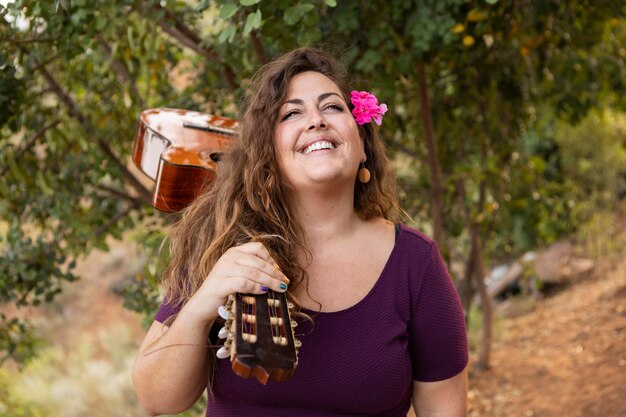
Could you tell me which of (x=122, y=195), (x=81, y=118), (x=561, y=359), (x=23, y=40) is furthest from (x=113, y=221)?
(x=561, y=359)

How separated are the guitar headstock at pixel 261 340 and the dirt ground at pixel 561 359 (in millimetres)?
3349

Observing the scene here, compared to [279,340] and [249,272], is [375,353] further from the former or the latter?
[279,340]

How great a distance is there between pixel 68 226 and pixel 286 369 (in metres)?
2.24

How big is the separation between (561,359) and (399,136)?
6.87 feet

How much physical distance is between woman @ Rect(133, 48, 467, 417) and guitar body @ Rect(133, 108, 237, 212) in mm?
178

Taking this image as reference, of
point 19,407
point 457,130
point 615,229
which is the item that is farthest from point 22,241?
point 615,229

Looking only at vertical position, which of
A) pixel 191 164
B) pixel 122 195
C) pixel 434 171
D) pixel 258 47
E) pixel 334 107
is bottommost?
pixel 434 171

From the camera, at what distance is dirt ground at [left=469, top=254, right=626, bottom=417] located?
454cm

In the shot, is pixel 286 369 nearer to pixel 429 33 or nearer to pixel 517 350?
pixel 429 33

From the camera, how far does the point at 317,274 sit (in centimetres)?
187

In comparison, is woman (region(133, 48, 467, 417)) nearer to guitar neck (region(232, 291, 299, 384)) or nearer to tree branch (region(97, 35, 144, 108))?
guitar neck (region(232, 291, 299, 384))

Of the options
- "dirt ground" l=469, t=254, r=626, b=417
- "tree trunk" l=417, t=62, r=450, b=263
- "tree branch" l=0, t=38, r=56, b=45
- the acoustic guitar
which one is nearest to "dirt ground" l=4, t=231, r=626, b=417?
"dirt ground" l=469, t=254, r=626, b=417

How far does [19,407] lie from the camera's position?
4.85m

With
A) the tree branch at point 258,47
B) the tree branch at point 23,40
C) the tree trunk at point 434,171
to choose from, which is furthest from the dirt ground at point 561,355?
the tree branch at point 23,40
